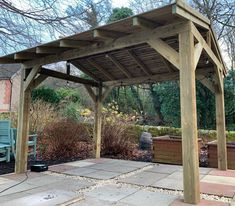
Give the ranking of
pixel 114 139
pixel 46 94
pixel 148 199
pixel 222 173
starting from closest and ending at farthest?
1. pixel 148 199
2. pixel 222 173
3. pixel 114 139
4. pixel 46 94

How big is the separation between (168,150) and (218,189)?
8.97ft

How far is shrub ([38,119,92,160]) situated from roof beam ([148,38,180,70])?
4.29 meters

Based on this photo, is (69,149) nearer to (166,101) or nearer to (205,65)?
(205,65)

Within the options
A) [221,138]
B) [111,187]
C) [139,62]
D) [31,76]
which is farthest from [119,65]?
[111,187]

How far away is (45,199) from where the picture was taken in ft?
10.8

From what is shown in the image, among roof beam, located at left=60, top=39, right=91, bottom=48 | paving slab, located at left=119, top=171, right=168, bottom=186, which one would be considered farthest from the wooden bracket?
paving slab, located at left=119, top=171, right=168, bottom=186

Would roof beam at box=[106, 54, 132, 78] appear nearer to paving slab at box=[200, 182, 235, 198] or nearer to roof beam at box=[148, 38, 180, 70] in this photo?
roof beam at box=[148, 38, 180, 70]

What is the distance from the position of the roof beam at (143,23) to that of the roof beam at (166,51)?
0.22 m

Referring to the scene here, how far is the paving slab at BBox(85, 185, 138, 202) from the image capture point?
3549 millimetres

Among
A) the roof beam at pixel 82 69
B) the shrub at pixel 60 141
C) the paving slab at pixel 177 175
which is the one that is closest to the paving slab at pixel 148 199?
the paving slab at pixel 177 175

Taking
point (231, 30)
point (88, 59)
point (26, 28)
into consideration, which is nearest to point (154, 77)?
point (88, 59)

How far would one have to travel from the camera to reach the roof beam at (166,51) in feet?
11.7

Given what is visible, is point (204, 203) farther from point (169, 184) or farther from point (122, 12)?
point (122, 12)

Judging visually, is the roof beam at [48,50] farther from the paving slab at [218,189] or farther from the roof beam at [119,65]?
the paving slab at [218,189]
